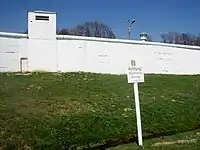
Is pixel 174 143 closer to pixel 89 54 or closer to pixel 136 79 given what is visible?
pixel 136 79

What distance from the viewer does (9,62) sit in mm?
19891

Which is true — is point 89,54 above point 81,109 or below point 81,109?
above

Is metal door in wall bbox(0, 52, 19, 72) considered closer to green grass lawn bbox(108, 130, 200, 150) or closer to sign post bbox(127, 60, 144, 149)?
green grass lawn bbox(108, 130, 200, 150)

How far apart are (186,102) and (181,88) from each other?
131 inches

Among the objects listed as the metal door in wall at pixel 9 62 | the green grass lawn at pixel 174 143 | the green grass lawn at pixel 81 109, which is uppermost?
the metal door in wall at pixel 9 62

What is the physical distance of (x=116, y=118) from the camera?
1327cm

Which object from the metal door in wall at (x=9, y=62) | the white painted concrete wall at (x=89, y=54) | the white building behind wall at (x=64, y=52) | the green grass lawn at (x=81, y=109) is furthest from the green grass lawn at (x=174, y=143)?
the metal door in wall at (x=9, y=62)

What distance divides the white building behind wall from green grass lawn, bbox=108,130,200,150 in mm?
7627

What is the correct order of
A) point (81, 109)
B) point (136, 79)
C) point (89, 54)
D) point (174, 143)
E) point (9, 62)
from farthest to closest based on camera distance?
point (89, 54) < point (9, 62) < point (81, 109) < point (174, 143) < point (136, 79)

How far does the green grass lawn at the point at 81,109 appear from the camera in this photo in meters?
11.1

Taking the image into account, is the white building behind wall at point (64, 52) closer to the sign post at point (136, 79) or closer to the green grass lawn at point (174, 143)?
the green grass lawn at point (174, 143)

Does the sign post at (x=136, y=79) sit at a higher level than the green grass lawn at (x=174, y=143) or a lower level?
higher

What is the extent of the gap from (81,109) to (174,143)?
449 cm

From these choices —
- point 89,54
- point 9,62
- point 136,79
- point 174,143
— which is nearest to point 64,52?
point 89,54
